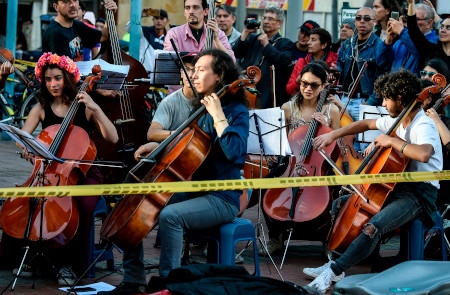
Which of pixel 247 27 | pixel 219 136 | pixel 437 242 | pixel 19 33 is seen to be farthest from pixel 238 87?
pixel 19 33

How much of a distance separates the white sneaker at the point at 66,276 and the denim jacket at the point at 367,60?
3516mm

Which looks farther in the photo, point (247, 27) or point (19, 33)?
point (19, 33)

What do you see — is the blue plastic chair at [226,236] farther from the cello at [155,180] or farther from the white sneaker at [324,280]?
the white sneaker at [324,280]

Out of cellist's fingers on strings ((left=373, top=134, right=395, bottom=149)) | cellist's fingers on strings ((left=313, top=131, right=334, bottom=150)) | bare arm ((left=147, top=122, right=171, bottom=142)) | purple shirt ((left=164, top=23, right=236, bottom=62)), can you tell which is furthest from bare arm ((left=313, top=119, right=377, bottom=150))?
purple shirt ((left=164, top=23, right=236, bottom=62))

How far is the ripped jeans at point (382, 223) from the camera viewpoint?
6.22m

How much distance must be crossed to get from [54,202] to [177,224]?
0.94 m

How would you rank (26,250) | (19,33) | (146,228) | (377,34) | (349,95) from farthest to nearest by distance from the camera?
(19,33)
(377,34)
(349,95)
(26,250)
(146,228)

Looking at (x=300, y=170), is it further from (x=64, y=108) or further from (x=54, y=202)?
(x=54, y=202)

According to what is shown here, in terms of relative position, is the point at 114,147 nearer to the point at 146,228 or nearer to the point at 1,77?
the point at 1,77

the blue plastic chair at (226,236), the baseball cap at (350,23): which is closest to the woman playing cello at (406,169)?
the blue plastic chair at (226,236)

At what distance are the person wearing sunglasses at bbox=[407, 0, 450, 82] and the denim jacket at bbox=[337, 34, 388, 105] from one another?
38cm

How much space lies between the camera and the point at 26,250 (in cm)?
622

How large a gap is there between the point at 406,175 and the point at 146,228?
5.72 feet

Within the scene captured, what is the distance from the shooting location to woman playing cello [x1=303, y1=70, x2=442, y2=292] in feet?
20.4
